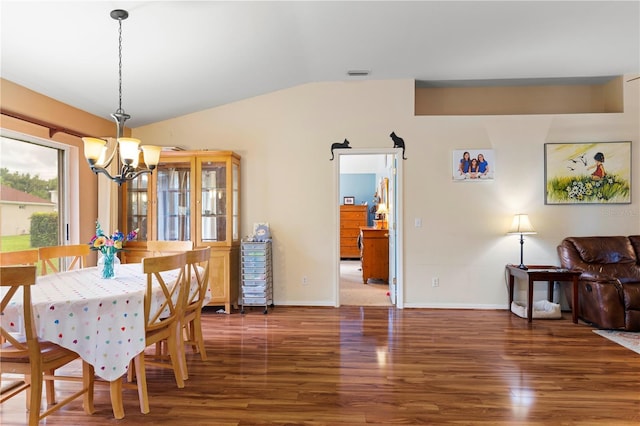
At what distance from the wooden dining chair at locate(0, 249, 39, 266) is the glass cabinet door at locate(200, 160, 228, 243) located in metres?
1.87

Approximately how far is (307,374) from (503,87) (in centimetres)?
433

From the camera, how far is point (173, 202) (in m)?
4.52

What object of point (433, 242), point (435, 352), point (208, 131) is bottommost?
point (435, 352)

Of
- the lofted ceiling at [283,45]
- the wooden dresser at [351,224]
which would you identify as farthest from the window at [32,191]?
the wooden dresser at [351,224]

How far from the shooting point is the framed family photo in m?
4.45

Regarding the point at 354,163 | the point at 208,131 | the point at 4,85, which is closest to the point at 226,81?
the point at 208,131

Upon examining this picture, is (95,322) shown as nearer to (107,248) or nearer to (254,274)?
(107,248)

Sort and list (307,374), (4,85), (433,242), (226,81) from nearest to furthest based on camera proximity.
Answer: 1. (307,374)
2. (4,85)
3. (226,81)
4. (433,242)

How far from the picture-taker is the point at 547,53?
372 centimetres

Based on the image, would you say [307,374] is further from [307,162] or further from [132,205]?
[132,205]

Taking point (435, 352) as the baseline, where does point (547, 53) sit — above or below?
above

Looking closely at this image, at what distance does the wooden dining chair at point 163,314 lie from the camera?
83.7 inches

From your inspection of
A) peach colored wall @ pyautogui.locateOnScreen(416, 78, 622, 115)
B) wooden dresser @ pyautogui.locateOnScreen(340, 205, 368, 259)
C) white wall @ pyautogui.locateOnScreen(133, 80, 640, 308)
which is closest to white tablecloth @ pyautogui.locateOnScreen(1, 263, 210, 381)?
white wall @ pyautogui.locateOnScreen(133, 80, 640, 308)

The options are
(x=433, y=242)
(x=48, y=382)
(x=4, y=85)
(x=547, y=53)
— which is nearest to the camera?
(x=48, y=382)
